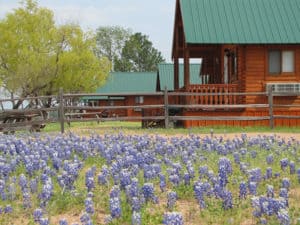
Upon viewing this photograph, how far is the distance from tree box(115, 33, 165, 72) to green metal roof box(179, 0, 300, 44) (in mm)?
76159

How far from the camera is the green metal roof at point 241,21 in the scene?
22406mm

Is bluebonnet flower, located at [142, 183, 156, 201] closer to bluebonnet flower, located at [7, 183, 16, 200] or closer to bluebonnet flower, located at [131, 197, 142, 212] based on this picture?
bluebonnet flower, located at [131, 197, 142, 212]

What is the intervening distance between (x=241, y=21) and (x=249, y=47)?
54.9 inches

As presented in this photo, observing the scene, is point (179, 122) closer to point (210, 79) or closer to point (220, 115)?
point (220, 115)

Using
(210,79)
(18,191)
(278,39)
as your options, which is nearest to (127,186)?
(18,191)

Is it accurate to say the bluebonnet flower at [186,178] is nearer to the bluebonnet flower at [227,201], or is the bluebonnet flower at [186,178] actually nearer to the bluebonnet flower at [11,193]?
the bluebonnet flower at [227,201]

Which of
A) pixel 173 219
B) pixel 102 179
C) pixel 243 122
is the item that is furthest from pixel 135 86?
pixel 173 219

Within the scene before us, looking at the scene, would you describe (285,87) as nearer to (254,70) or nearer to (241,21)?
(254,70)

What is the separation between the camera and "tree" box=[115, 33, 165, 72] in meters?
101

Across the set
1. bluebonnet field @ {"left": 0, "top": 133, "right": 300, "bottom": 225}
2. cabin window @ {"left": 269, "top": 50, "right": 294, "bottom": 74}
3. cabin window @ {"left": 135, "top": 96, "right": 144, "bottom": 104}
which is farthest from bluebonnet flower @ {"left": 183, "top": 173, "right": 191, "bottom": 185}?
cabin window @ {"left": 135, "top": 96, "right": 144, "bottom": 104}

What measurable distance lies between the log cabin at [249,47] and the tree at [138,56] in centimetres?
7663

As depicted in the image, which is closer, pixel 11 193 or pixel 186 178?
pixel 11 193

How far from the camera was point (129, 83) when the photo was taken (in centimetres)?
6378

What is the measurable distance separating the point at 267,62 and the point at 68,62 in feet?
95.3
